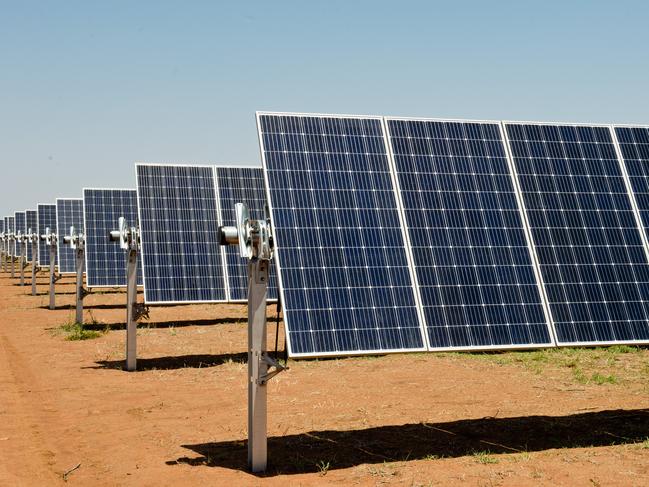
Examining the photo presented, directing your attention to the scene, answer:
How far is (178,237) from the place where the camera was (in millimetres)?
→ 30484

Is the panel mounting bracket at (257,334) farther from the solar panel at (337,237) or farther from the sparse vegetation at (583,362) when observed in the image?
the sparse vegetation at (583,362)

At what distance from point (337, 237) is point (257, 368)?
3746mm

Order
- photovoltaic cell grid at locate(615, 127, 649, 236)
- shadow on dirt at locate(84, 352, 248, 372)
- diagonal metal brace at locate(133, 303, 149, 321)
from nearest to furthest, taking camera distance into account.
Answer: photovoltaic cell grid at locate(615, 127, 649, 236) < diagonal metal brace at locate(133, 303, 149, 321) < shadow on dirt at locate(84, 352, 248, 372)

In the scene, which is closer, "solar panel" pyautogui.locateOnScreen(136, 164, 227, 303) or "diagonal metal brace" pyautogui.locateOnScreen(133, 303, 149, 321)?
"diagonal metal brace" pyautogui.locateOnScreen(133, 303, 149, 321)

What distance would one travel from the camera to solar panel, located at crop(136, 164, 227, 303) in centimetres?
2948

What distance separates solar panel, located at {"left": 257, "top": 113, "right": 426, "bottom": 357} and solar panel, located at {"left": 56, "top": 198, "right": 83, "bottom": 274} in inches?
1722

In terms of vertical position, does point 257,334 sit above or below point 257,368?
above

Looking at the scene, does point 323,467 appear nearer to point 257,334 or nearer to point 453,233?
point 257,334

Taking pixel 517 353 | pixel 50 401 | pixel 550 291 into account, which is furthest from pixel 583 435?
pixel 50 401

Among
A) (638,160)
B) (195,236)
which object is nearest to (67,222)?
(195,236)

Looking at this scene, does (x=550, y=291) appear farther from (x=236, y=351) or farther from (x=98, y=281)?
(x=98, y=281)

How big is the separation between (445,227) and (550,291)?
222cm

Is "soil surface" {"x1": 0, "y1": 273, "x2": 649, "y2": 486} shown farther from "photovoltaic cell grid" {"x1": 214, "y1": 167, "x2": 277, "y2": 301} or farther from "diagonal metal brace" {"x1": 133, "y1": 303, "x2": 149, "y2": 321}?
"photovoltaic cell grid" {"x1": 214, "y1": 167, "x2": 277, "y2": 301}

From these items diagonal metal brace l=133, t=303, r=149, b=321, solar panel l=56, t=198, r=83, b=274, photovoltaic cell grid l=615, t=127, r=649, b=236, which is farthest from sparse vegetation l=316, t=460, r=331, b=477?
solar panel l=56, t=198, r=83, b=274
